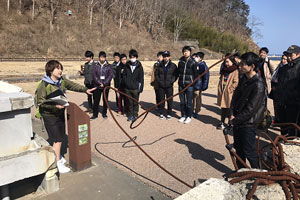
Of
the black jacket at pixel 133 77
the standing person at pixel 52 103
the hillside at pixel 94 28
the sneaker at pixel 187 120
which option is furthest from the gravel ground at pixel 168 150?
the hillside at pixel 94 28

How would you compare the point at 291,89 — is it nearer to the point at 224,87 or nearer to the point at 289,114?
the point at 289,114

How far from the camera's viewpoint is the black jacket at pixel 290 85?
4945mm

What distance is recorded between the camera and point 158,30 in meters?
49.3

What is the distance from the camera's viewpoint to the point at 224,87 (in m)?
6.34

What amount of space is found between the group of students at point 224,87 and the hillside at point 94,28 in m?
23.3

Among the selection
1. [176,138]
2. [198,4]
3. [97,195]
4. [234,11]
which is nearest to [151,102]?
[176,138]

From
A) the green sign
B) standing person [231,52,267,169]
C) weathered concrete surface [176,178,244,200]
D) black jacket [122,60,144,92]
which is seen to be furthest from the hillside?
weathered concrete surface [176,178,244,200]

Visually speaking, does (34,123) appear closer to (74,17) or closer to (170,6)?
(74,17)

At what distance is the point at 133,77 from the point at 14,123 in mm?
4480

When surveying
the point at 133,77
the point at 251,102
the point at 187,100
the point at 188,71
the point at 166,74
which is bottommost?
the point at 187,100

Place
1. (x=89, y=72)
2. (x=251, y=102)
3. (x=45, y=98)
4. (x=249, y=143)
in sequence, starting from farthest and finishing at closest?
(x=89, y=72) → (x=45, y=98) → (x=249, y=143) → (x=251, y=102)

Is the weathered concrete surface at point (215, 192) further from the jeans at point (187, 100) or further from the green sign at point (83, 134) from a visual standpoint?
the jeans at point (187, 100)

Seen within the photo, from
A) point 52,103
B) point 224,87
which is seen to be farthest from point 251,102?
point 224,87

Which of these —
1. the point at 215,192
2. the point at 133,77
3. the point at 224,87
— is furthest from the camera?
the point at 133,77
